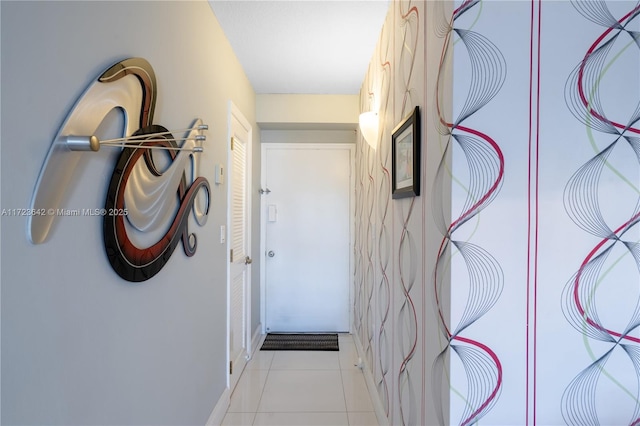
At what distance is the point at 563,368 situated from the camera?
100cm

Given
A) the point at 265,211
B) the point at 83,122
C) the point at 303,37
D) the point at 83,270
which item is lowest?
the point at 83,270

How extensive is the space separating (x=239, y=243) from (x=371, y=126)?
4.54ft

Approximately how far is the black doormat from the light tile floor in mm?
75

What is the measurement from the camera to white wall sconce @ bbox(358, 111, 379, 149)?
2.23m

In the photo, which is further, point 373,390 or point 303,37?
point 373,390

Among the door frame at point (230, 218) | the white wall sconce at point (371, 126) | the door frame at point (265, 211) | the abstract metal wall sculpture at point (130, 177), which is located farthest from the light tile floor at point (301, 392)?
the white wall sconce at point (371, 126)

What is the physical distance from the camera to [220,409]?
82.4 inches

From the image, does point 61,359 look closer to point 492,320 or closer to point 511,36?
point 492,320

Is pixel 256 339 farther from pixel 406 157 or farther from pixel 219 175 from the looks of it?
pixel 406 157

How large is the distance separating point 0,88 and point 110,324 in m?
0.69

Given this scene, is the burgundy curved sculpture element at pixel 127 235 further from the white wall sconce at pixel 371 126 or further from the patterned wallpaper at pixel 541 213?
the white wall sconce at pixel 371 126

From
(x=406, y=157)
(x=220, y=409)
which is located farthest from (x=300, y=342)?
(x=406, y=157)

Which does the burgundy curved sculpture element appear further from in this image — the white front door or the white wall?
the white front door

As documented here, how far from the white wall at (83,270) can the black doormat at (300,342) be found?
5.25 feet
